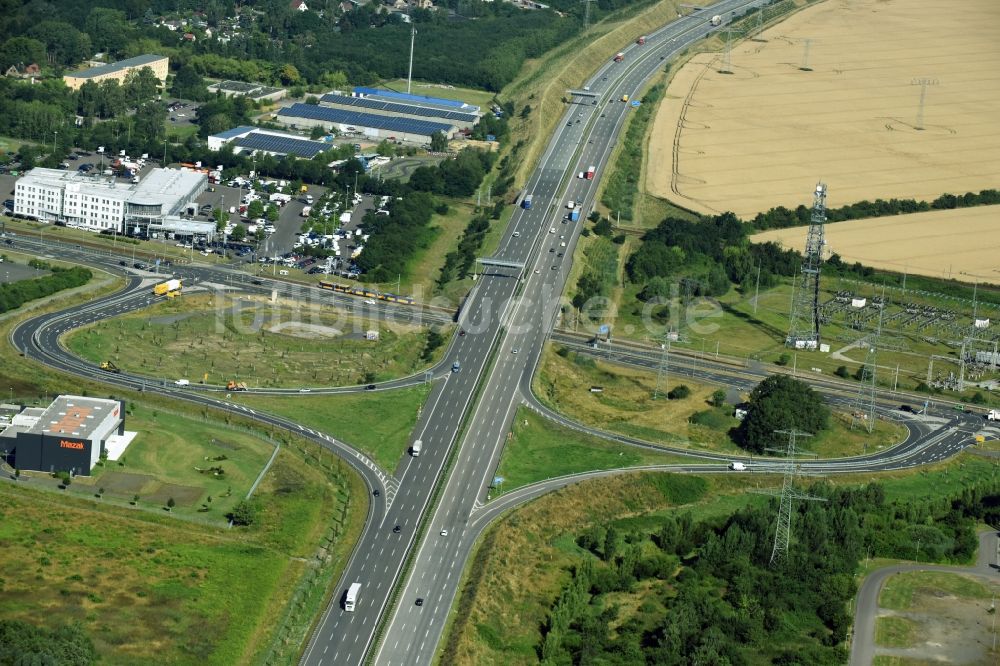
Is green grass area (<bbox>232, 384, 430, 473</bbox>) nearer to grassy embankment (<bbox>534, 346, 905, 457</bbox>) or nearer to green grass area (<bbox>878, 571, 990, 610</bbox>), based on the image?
grassy embankment (<bbox>534, 346, 905, 457</bbox>)

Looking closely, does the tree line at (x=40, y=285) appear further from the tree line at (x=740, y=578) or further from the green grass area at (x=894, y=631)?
the green grass area at (x=894, y=631)

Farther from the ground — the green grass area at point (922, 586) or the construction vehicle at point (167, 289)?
the construction vehicle at point (167, 289)

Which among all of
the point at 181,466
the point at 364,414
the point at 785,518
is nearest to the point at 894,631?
the point at 785,518

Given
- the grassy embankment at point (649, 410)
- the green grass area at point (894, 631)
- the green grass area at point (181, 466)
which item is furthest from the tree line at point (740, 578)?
the green grass area at point (181, 466)

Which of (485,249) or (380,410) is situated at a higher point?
(485,249)

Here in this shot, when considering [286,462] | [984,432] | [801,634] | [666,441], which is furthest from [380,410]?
[984,432]

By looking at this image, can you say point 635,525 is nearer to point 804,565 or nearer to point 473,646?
point 804,565
